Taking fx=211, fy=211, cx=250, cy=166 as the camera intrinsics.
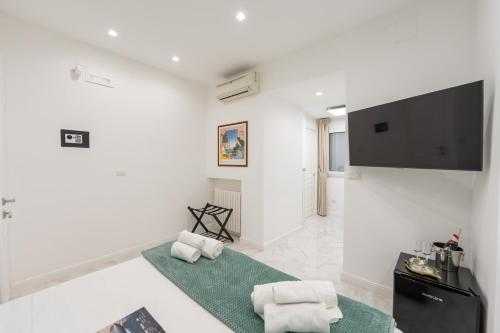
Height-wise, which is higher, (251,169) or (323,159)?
(323,159)

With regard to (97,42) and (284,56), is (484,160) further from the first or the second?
(97,42)

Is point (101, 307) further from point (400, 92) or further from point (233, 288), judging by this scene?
point (400, 92)

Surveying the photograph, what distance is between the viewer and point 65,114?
2.42m

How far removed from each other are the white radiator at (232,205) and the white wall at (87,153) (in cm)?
62

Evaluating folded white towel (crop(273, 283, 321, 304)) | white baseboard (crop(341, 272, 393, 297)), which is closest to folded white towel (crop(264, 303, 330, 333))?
folded white towel (crop(273, 283, 321, 304))

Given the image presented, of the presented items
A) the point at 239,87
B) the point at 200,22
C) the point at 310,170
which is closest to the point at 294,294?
the point at 200,22

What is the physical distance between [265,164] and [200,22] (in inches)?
75.4

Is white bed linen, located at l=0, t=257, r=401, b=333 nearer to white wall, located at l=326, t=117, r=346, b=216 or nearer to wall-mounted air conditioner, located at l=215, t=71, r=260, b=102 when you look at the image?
wall-mounted air conditioner, located at l=215, t=71, r=260, b=102

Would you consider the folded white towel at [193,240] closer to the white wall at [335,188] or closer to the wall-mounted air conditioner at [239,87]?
the wall-mounted air conditioner at [239,87]

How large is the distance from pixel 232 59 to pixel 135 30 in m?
1.20

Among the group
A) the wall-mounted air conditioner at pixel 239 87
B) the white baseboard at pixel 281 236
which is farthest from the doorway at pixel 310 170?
the wall-mounted air conditioner at pixel 239 87

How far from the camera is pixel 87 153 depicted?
258 cm

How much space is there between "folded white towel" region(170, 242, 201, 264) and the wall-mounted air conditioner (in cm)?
229

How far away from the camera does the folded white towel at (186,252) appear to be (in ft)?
5.41
